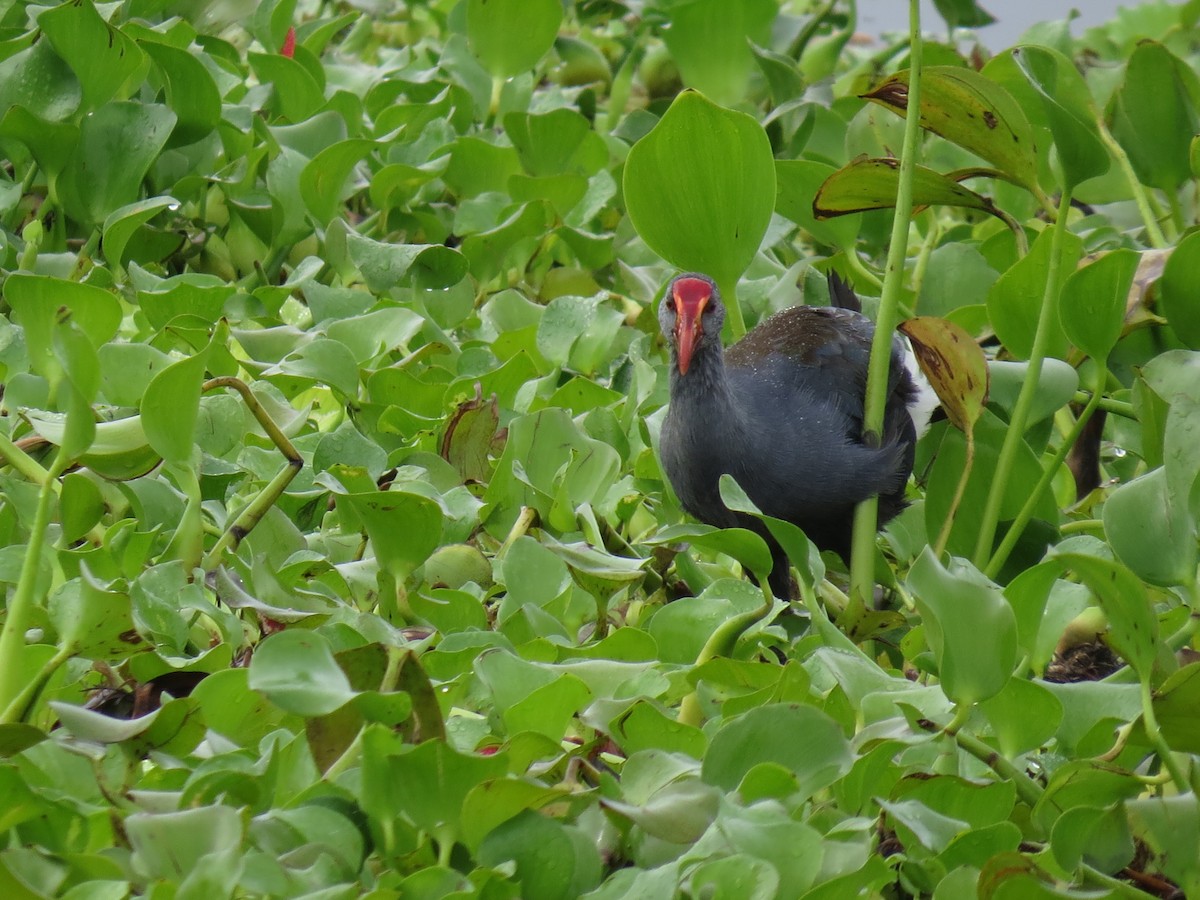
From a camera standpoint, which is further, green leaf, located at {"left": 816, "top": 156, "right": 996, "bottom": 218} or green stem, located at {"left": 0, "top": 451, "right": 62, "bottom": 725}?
green leaf, located at {"left": 816, "top": 156, "right": 996, "bottom": 218}

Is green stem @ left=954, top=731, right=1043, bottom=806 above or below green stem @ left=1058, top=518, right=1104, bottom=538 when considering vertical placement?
above

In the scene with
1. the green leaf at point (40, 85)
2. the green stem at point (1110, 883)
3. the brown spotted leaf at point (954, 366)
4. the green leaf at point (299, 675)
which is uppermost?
the green leaf at point (40, 85)

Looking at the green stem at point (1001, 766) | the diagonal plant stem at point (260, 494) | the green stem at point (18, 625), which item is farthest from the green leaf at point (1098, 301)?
the green stem at point (18, 625)

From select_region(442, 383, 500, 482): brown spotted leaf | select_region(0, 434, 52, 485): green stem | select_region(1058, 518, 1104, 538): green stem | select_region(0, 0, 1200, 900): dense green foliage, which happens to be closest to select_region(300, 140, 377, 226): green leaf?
select_region(0, 0, 1200, 900): dense green foliage

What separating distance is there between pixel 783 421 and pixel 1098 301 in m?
0.65

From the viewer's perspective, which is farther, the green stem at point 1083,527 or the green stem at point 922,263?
the green stem at point 922,263

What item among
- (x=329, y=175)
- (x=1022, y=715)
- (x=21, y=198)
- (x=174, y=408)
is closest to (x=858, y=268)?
(x=329, y=175)

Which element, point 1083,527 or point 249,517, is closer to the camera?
point 249,517

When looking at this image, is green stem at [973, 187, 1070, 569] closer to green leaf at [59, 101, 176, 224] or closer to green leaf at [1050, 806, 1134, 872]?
green leaf at [1050, 806, 1134, 872]

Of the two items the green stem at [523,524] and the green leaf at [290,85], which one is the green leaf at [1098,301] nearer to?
the green stem at [523,524]

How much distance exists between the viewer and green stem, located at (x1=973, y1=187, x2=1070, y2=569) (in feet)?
5.54

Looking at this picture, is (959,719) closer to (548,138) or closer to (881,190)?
(881,190)

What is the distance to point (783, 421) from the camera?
2246 mm

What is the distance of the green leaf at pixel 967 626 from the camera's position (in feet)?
3.88
